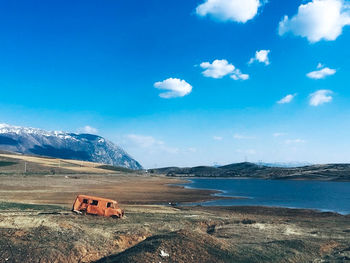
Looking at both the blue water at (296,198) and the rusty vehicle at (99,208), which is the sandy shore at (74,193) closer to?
the blue water at (296,198)

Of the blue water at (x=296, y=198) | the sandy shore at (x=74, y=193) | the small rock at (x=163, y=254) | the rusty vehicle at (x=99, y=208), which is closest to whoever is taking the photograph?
the small rock at (x=163, y=254)

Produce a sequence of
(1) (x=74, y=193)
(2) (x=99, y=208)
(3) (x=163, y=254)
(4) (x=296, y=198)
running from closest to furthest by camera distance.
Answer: (3) (x=163, y=254), (2) (x=99, y=208), (1) (x=74, y=193), (4) (x=296, y=198)

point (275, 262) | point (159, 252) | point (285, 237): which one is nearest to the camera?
point (159, 252)

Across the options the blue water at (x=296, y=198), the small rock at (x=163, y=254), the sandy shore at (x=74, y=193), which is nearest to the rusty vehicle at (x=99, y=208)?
the small rock at (x=163, y=254)

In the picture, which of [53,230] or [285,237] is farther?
[285,237]

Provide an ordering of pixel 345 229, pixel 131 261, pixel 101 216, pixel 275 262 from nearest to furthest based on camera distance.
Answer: pixel 131 261
pixel 275 262
pixel 101 216
pixel 345 229

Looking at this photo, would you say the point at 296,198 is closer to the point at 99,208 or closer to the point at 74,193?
the point at 74,193

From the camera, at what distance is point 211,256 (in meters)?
22.5

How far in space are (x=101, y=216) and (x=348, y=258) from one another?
1019 inches

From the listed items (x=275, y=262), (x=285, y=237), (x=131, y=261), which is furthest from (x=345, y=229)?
(x=131, y=261)

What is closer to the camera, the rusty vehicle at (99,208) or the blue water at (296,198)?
the rusty vehicle at (99,208)

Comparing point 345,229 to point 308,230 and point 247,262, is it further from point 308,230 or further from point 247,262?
point 247,262

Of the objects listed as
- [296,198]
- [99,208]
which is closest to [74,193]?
[99,208]

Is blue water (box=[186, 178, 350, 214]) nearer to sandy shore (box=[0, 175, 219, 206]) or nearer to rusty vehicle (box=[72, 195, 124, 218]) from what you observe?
sandy shore (box=[0, 175, 219, 206])
